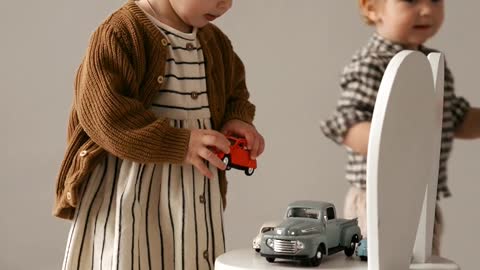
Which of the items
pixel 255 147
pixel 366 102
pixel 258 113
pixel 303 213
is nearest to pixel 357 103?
pixel 366 102

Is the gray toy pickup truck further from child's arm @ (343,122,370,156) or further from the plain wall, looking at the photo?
the plain wall

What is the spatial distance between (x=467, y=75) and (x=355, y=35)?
0.24 m

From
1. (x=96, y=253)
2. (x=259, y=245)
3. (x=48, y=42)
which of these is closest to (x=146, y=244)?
(x=96, y=253)

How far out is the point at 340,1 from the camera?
1.63 metres

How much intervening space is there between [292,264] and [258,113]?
94 centimetres

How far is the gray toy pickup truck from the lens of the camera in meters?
0.76

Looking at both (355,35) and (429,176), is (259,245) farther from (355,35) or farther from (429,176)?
(355,35)

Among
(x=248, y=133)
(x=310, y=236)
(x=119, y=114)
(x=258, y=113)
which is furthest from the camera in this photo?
(x=258, y=113)

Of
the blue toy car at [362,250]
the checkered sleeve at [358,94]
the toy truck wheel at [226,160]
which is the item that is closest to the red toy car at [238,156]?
the toy truck wheel at [226,160]

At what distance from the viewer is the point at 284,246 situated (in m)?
0.76

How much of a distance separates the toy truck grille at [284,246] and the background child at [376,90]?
0.30m

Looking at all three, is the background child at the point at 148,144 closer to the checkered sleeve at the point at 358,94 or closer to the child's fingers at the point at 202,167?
the child's fingers at the point at 202,167

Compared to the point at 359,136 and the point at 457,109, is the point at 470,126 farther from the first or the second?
the point at 359,136

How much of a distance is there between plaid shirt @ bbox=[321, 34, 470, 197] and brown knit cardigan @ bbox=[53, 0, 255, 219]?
17 cm
